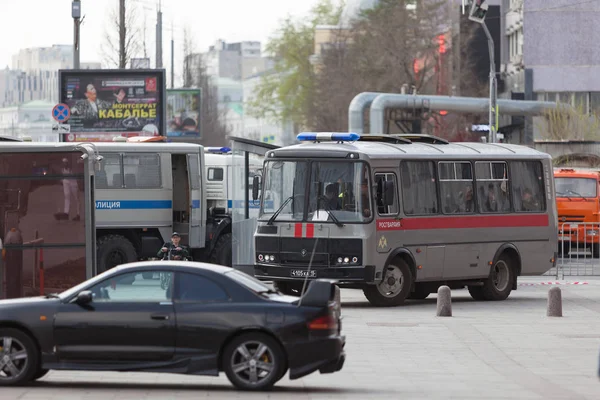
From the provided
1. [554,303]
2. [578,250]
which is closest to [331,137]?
[554,303]

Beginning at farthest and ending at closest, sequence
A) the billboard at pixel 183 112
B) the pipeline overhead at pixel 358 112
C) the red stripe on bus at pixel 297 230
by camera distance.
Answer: the billboard at pixel 183 112 < the pipeline overhead at pixel 358 112 < the red stripe on bus at pixel 297 230

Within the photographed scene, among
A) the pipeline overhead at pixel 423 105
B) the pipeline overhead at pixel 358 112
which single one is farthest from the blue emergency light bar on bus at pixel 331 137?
the pipeline overhead at pixel 358 112

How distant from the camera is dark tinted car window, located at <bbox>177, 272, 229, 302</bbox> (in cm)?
1423

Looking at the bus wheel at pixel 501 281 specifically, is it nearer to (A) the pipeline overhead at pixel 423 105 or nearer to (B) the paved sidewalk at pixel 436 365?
(B) the paved sidewalk at pixel 436 365

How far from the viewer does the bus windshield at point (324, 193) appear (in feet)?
79.8

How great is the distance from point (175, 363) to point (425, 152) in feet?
41.6

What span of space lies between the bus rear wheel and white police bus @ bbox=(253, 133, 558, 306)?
0.06 ft

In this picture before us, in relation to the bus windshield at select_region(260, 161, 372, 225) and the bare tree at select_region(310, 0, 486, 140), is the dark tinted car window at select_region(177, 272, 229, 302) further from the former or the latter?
the bare tree at select_region(310, 0, 486, 140)

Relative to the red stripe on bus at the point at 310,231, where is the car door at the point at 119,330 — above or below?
below

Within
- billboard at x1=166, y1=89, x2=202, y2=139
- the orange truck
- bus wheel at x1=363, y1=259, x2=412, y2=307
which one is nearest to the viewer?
bus wheel at x1=363, y1=259, x2=412, y2=307

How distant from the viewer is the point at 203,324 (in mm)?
14070

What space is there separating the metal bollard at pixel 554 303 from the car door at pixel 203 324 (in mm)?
10423

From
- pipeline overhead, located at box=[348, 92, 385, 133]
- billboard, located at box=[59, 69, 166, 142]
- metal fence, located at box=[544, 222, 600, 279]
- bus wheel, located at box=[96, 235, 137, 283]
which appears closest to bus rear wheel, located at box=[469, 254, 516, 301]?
Answer: metal fence, located at box=[544, 222, 600, 279]

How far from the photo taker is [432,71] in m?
84.4
